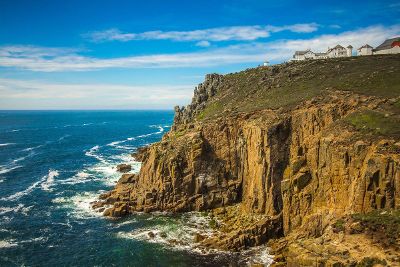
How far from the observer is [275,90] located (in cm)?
8619

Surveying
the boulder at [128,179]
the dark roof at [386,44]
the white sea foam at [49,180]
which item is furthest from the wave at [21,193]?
the dark roof at [386,44]

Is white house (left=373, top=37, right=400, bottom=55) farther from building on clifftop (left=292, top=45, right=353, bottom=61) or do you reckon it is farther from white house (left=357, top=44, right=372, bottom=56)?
building on clifftop (left=292, top=45, right=353, bottom=61)

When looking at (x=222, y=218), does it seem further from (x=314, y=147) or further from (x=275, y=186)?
(x=314, y=147)

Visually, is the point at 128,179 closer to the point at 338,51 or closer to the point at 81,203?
the point at 81,203

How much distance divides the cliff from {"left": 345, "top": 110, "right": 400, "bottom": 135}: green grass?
0.15 meters

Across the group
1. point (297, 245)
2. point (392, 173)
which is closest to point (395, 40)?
point (392, 173)

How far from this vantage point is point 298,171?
2188 inches

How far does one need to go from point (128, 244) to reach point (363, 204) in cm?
3272

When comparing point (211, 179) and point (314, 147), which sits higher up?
point (314, 147)

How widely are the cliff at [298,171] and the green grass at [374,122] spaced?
149 mm

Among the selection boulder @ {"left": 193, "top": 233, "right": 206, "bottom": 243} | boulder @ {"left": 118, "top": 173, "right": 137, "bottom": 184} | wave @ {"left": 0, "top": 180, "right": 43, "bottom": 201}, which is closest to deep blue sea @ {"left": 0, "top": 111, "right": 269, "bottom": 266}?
wave @ {"left": 0, "top": 180, "right": 43, "bottom": 201}

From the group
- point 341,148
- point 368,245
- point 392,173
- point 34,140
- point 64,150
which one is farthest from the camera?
point 34,140

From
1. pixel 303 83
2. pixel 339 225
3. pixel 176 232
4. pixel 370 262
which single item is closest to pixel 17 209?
pixel 176 232

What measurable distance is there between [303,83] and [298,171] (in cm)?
3415
